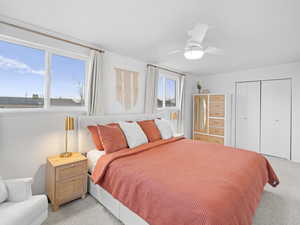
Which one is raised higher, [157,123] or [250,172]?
[157,123]

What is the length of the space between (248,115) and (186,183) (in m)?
4.11

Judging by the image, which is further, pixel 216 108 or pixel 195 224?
pixel 216 108

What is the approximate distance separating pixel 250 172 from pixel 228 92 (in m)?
3.62

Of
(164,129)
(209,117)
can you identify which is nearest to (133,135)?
(164,129)

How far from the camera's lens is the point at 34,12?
1.86 meters

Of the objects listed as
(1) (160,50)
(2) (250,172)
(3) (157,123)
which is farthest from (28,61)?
(2) (250,172)

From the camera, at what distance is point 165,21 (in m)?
2.00

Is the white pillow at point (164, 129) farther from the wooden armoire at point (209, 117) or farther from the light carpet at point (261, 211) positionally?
the wooden armoire at point (209, 117)

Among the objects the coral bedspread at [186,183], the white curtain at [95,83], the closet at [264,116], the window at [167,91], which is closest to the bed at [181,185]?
the coral bedspread at [186,183]

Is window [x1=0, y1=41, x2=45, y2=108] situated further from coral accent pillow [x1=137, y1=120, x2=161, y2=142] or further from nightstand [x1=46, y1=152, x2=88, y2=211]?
coral accent pillow [x1=137, y1=120, x2=161, y2=142]

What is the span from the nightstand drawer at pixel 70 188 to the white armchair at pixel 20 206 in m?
0.47

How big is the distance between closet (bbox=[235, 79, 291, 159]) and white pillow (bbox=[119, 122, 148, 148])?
11.3ft

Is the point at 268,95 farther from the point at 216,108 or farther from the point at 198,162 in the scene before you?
the point at 198,162

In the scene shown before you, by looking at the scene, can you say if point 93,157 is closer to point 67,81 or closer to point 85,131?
point 85,131
